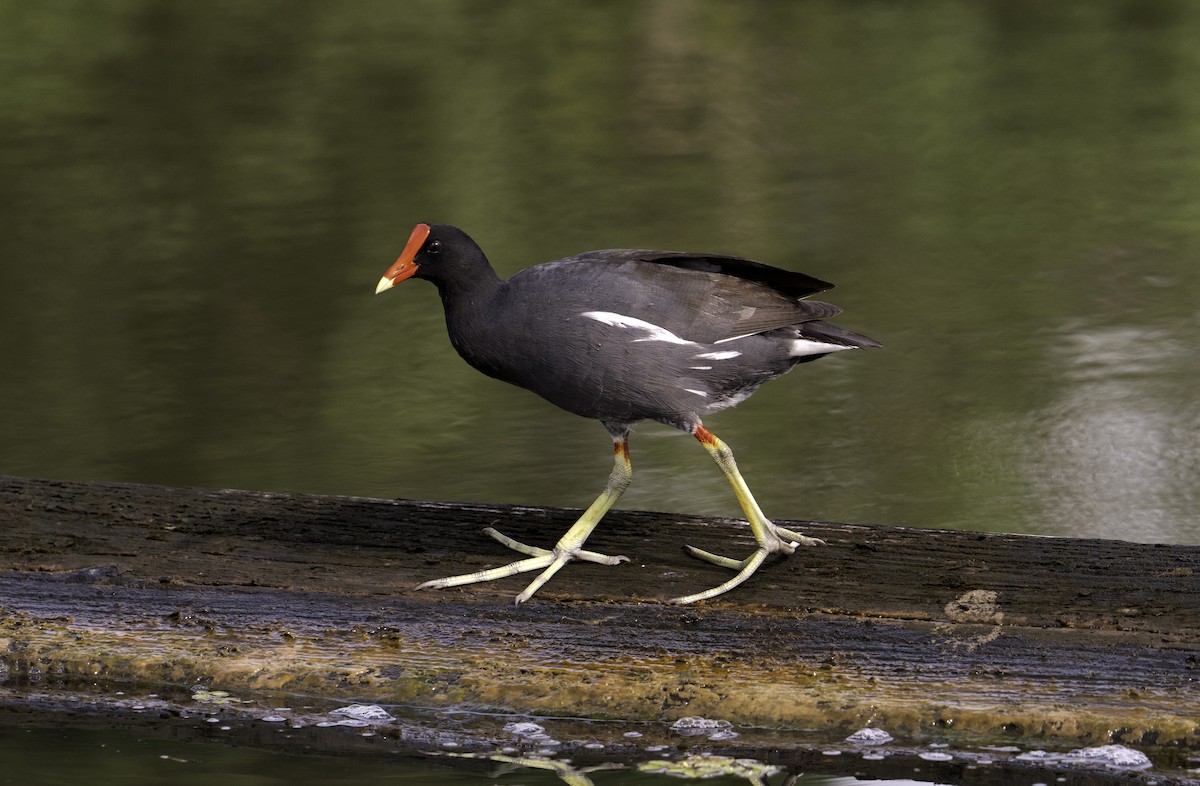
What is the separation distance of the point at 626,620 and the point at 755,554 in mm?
378

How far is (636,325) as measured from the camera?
12.5ft

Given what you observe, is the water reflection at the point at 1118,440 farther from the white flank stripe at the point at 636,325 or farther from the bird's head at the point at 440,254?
the bird's head at the point at 440,254

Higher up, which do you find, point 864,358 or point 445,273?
point 445,273

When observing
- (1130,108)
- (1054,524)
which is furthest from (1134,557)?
(1130,108)

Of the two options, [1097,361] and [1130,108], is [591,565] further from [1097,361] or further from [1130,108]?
[1130,108]

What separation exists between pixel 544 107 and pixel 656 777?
10.9 metres

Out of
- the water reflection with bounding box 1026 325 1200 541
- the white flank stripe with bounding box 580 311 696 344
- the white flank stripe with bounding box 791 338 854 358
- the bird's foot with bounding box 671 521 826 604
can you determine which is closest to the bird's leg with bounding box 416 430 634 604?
the bird's foot with bounding box 671 521 826 604

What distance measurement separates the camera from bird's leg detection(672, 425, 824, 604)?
3576 millimetres

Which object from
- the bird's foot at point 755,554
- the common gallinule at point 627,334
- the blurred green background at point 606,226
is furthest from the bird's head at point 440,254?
the bird's foot at point 755,554

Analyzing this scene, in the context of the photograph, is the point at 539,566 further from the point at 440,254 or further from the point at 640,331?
the point at 440,254

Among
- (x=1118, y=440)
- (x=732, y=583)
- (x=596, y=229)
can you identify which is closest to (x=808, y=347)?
(x=732, y=583)

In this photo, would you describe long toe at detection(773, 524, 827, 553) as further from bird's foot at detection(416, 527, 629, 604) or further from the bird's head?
the bird's head

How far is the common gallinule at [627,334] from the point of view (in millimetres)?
3801

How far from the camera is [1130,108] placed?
1316 centimetres
